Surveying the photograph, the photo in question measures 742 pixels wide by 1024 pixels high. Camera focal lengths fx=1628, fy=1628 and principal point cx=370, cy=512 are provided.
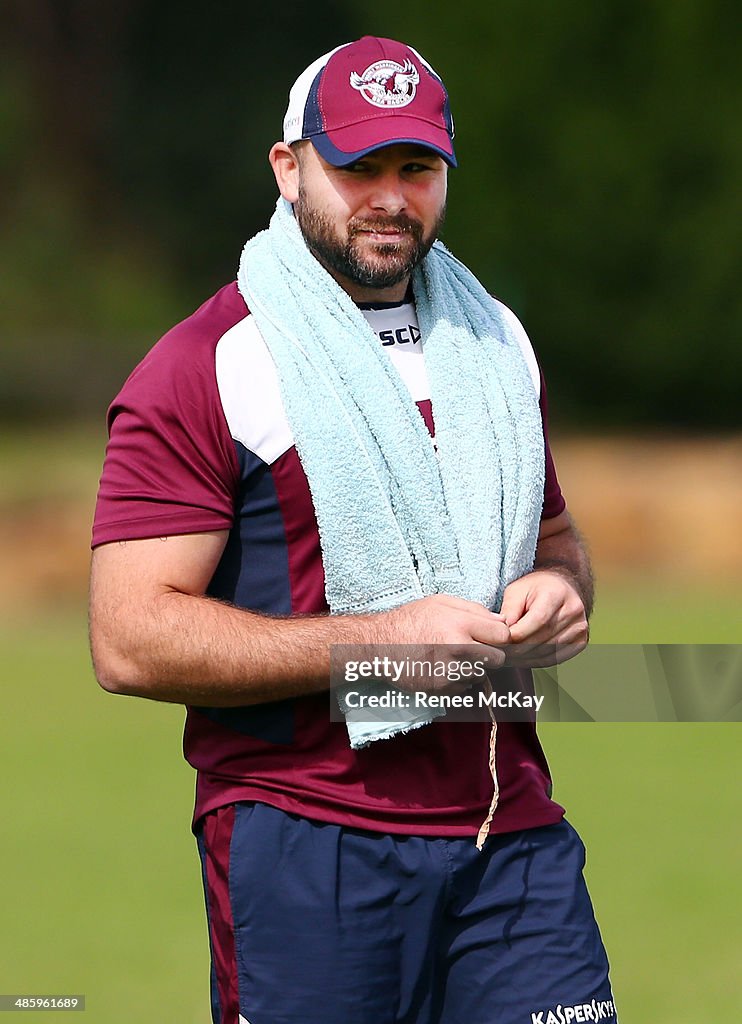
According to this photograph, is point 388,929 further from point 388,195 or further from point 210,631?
point 388,195

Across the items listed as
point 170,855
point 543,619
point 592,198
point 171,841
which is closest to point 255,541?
point 543,619

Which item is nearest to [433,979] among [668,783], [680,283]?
[668,783]

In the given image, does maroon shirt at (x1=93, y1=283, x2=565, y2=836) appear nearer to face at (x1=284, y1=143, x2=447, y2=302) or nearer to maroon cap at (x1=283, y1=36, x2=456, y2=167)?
face at (x1=284, y1=143, x2=447, y2=302)

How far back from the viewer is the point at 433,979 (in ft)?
8.30

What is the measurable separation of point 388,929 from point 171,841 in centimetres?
354

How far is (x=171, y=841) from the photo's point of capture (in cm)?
588

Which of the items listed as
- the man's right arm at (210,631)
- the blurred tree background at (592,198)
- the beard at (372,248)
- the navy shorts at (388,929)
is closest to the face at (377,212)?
the beard at (372,248)

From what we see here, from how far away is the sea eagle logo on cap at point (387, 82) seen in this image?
2.63 m

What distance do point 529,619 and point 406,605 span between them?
19cm

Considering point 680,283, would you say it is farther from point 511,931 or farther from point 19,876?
point 511,931

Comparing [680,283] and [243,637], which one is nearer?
[243,637]

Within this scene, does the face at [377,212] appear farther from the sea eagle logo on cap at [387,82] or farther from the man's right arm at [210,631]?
the man's right arm at [210,631]

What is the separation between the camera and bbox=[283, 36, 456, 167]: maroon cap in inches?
102

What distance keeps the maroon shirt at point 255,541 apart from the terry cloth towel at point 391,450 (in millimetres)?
47
